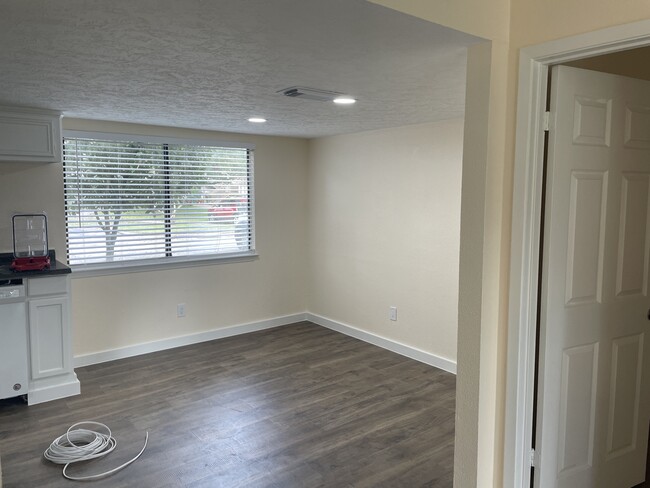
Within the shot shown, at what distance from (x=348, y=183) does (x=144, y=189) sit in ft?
6.67

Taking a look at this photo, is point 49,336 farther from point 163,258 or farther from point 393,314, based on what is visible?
point 393,314

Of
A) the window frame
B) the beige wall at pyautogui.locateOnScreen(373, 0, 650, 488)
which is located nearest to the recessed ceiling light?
the beige wall at pyautogui.locateOnScreen(373, 0, 650, 488)

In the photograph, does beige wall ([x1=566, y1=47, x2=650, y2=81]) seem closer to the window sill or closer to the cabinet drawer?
the cabinet drawer

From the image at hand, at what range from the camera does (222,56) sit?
2.08 metres

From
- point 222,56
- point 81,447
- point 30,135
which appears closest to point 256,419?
point 81,447

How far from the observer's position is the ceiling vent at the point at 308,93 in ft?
9.17

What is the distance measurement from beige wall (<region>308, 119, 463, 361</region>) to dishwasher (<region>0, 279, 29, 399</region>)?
3.00 meters

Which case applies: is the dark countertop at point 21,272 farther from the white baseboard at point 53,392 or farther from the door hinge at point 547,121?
the door hinge at point 547,121

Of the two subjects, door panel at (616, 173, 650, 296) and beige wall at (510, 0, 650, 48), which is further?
door panel at (616, 173, 650, 296)

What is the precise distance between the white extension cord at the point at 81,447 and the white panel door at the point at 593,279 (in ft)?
7.67

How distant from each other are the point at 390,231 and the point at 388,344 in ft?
3.65

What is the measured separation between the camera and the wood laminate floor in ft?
8.86

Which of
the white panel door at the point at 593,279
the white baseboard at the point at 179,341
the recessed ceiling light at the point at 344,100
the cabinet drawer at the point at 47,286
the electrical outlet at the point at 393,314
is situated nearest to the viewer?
the white panel door at the point at 593,279

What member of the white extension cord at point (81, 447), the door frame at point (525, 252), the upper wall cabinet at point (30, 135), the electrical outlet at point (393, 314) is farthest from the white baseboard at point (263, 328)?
the door frame at point (525, 252)
